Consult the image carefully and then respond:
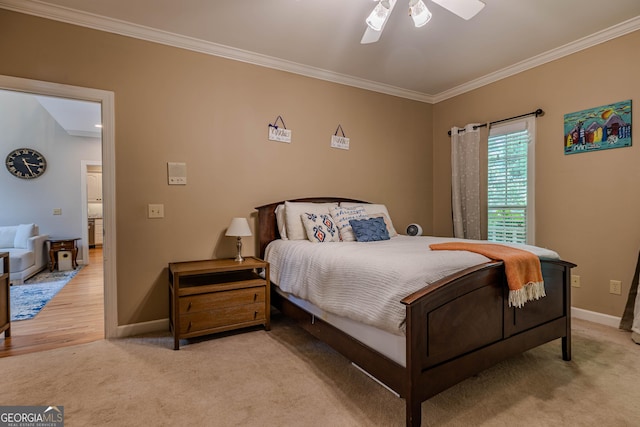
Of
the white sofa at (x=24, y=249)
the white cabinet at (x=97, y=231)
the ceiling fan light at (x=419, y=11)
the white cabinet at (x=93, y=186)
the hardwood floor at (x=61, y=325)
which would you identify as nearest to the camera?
the ceiling fan light at (x=419, y=11)

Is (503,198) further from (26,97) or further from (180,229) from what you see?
(26,97)

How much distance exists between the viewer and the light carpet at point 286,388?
1.61 metres

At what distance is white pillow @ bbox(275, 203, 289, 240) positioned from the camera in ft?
10.0

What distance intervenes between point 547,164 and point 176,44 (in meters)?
3.67

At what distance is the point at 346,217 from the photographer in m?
3.13

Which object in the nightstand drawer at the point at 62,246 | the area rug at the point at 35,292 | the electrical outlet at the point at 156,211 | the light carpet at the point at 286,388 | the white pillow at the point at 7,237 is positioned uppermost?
the electrical outlet at the point at 156,211

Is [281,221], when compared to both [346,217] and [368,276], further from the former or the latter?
[368,276]

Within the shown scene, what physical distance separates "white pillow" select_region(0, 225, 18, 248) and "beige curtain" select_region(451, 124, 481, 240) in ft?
21.7

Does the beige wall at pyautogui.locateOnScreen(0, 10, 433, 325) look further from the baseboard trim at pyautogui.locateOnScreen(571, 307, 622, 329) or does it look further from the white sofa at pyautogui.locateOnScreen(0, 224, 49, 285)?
the white sofa at pyautogui.locateOnScreen(0, 224, 49, 285)

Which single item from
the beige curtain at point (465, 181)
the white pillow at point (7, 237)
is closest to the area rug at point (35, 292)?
the white pillow at point (7, 237)

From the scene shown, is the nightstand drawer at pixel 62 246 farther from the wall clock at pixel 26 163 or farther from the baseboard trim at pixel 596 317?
the baseboard trim at pixel 596 317

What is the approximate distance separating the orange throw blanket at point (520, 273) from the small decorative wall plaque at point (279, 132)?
6.97 feet

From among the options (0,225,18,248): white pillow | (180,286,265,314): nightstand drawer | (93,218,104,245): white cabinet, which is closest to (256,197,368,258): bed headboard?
(180,286,265,314): nightstand drawer

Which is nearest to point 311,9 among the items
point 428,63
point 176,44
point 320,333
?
point 176,44
